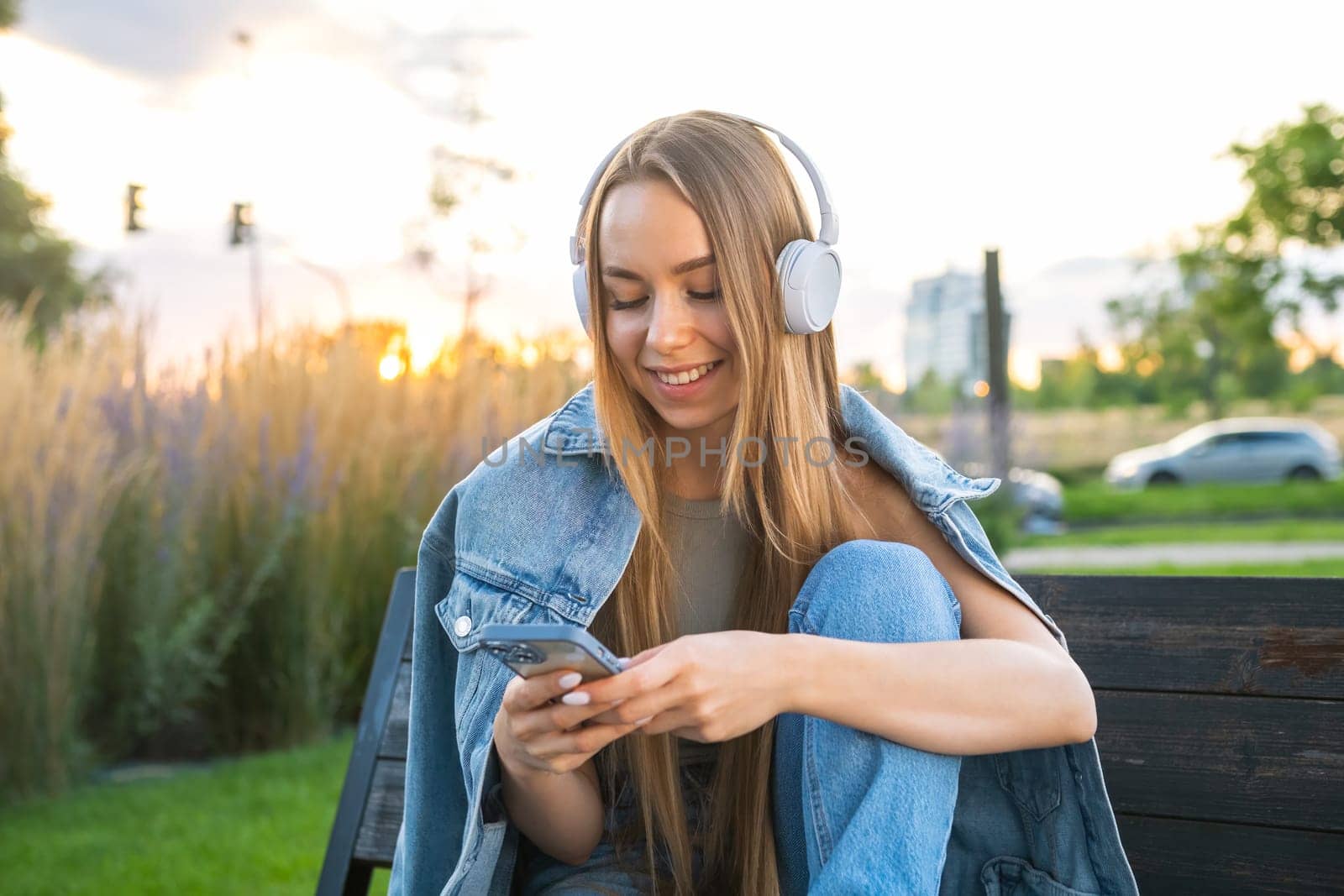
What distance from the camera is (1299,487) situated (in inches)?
716

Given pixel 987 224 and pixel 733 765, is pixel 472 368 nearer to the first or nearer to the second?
pixel 733 765

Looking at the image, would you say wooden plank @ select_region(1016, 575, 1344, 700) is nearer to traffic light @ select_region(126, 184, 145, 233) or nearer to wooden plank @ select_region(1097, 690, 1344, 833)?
wooden plank @ select_region(1097, 690, 1344, 833)

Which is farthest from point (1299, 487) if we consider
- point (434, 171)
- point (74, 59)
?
point (74, 59)

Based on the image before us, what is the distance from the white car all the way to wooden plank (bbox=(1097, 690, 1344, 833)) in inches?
886

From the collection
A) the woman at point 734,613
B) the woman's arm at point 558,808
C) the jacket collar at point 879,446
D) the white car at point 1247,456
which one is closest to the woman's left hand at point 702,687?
the woman at point 734,613

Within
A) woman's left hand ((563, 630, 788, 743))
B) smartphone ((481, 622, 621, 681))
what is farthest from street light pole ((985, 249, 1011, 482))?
smartphone ((481, 622, 621, 681))

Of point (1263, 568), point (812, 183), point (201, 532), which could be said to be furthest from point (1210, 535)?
point (812, 183)

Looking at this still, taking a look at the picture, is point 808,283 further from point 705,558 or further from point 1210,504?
point 1210,504

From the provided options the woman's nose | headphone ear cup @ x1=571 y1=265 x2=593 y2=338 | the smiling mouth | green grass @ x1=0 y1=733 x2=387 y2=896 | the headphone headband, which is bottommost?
green grass @ x1=0 y1=733 x2=387 y2=896

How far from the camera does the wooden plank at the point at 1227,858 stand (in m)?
1.69

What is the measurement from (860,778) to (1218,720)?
25.9 inches

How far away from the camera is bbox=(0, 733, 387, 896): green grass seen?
3.31 metres

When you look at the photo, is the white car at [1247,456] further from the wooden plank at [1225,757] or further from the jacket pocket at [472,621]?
the jacket pocket at [472,621]

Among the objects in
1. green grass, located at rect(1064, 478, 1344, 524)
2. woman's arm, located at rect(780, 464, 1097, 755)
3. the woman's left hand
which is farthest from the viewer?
green grass, located at rect(1064, 478, 1344, 524)
